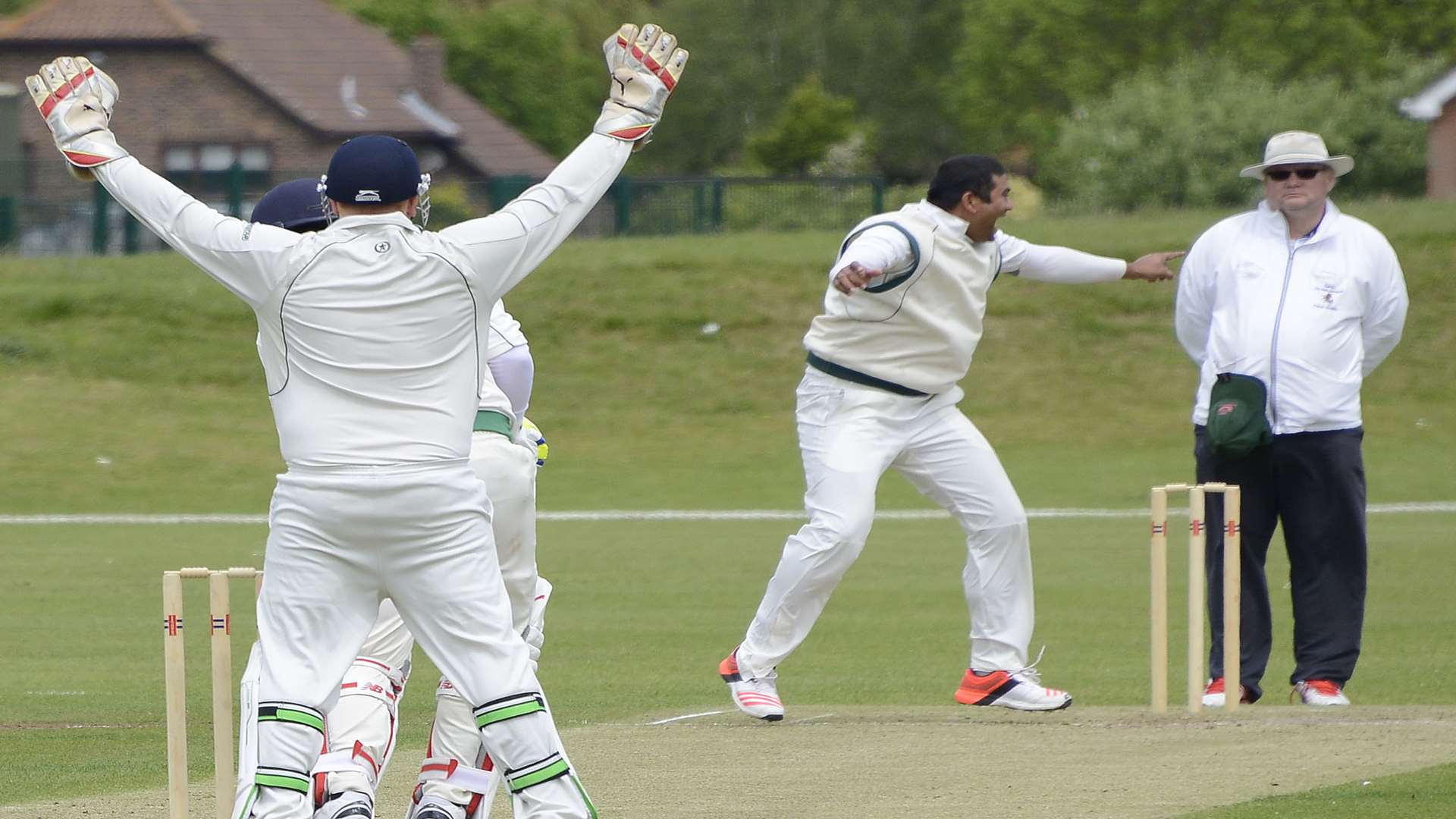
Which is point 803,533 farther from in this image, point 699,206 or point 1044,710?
point 699,206

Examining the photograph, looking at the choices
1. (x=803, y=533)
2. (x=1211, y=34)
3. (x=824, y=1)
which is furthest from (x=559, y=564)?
(x=824, y=1)

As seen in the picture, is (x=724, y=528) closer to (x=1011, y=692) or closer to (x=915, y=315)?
(x=1011, y=692)

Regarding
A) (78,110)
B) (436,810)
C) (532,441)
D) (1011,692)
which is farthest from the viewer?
(1011,692)

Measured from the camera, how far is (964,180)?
7715mm

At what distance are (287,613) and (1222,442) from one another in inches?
164

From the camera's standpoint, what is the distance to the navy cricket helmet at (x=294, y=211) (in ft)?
19.0

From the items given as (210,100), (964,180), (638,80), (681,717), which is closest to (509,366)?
(638,80)

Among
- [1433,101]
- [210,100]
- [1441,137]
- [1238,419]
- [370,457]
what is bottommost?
[1238,419]

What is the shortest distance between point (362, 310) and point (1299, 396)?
14.4ft

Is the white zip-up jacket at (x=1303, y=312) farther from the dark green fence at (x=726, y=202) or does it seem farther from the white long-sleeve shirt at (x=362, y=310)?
the dark green fence at (x=726, y=202)

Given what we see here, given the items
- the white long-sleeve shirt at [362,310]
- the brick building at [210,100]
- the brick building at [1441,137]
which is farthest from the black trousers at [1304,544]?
the brick building at [210,100]

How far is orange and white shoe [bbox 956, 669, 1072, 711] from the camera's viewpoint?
25.6ft

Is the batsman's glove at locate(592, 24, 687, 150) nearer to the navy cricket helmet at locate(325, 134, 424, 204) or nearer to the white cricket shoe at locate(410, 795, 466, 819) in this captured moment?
the navy cricket helmet at locate(325, 134, 424, 204)

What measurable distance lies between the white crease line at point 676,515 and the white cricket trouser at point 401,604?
12.5 metres
